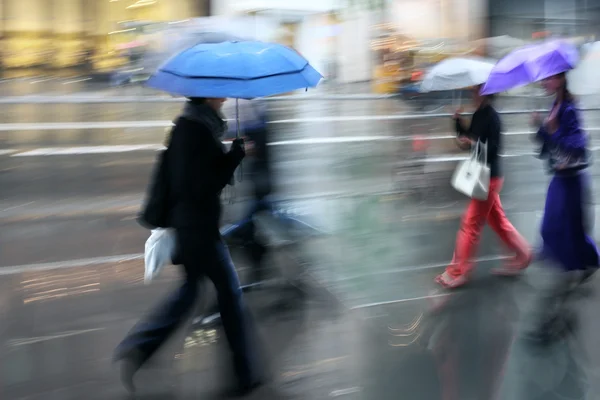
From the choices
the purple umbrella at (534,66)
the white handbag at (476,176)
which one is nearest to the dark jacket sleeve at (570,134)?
the purple umbrella at (534,66)

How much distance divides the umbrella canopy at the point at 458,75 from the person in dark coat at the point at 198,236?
7.39 ft

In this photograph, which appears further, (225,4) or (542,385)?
(225,4)

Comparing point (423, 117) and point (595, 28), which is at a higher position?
point (595, 28)

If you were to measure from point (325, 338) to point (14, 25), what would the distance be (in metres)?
23.4

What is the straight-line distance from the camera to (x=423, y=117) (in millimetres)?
18312

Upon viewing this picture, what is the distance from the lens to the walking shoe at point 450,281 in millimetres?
5578

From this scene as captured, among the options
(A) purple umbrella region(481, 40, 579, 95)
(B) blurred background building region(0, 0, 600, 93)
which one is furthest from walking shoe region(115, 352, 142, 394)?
(B) blurred background building region(0, 0, 600, 93)

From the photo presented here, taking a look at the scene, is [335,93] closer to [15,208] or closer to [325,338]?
[15,208]

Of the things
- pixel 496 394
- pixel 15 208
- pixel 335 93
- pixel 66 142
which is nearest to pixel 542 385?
pixel 496 394

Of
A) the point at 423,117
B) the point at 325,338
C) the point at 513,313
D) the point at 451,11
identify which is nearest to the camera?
the point at 325,338

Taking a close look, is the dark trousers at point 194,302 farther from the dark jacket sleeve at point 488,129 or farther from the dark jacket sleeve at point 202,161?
the dark jacket sleeve at point 488,129

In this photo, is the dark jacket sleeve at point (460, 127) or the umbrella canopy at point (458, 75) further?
the dark jacket sleeve at point (460, 127)

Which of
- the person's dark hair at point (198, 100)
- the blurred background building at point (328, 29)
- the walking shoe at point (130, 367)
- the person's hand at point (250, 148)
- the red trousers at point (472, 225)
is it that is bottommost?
the walking shoe at point (130, 367)

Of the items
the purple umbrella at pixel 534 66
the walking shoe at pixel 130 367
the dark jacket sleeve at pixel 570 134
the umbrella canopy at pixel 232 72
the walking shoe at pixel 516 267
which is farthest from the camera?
the walking shoe at pixel 516 267
